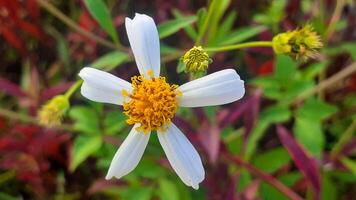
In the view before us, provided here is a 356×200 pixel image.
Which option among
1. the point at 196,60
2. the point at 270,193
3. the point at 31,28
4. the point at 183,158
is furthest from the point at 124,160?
the point at 31,28

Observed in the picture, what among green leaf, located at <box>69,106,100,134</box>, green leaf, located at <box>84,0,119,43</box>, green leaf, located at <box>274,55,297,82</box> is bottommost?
green leaf, located at <box>69,106,100,134</box>

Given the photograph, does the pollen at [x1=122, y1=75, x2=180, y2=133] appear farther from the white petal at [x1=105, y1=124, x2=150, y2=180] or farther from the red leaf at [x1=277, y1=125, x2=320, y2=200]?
the red leaf at [x1=277, y1=125, x2=320, y2=200]

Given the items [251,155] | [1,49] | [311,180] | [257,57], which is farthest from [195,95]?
[1,49]

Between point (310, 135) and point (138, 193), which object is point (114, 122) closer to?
point (138, 193)

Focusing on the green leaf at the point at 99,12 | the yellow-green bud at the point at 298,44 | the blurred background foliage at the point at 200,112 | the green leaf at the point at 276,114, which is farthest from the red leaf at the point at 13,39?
the yellow-green bud at the point at 298,44

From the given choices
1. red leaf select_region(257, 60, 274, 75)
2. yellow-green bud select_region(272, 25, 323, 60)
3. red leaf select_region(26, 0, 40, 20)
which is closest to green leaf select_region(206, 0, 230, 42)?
yellow-green bud select_region(272, 25, 323, 60)

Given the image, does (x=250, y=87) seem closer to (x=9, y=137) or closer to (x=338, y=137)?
(x=338, y=137)
